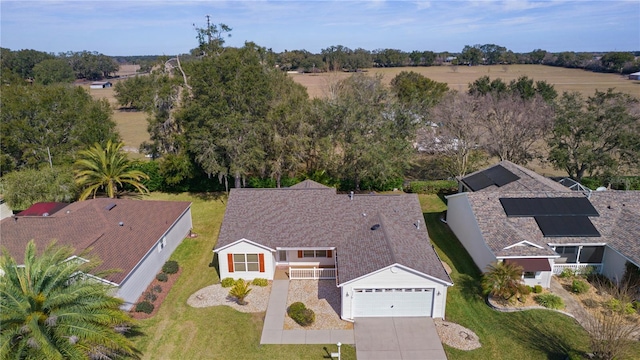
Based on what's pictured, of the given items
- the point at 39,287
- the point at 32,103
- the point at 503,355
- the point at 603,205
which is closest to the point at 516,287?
the point at 503,355

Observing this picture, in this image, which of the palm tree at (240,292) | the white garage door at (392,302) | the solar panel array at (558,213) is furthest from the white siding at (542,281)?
the palm tree at (240,292)

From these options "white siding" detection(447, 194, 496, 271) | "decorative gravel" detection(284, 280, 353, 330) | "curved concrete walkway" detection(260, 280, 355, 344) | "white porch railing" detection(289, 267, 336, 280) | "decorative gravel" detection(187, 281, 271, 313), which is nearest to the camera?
"curved concrete walkway" detection(260, 280, 355, 344)

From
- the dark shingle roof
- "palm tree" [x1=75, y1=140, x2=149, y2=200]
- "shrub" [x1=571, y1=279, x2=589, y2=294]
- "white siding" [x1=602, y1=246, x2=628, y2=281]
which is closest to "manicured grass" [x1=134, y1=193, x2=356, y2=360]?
the dark shingle roof

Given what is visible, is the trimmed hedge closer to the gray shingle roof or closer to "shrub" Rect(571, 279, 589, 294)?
the gray shingle roof

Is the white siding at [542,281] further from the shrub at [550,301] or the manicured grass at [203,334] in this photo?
the manicured grass at [203,334]

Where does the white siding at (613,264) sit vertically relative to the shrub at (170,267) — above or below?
above
